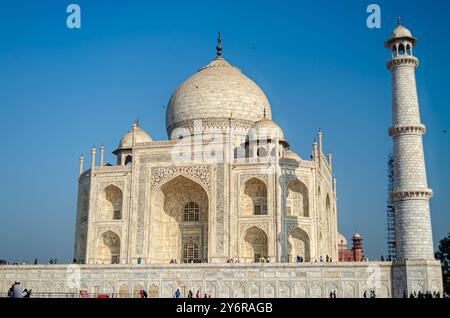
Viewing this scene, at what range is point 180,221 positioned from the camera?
2652 cm

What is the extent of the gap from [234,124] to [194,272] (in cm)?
1031

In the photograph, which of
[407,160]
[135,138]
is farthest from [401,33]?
[135,138]

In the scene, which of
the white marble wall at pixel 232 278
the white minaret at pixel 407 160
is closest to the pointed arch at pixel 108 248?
the white marble wall at pixel 232 278


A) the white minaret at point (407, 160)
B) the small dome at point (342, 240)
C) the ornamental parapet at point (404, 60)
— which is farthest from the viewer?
the small dome at point (342, 240)

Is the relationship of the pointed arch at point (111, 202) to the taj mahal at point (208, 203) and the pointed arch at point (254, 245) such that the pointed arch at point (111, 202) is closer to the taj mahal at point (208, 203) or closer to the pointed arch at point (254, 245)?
the taj mahal at point (208, 203)

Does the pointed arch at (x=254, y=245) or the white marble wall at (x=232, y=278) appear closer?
the white marble wall at (x=232, y=278)

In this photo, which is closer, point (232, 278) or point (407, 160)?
point (407, 160)

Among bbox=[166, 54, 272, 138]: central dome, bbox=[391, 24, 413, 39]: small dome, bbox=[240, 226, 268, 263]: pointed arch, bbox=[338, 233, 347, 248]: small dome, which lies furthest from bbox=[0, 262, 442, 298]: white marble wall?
bbox=[338, 233, 347, 248]: small dome

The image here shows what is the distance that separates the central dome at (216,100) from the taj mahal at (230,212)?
0.06 m

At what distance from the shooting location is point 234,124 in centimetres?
2914

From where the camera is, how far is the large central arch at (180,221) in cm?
2570

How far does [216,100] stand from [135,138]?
179 inches

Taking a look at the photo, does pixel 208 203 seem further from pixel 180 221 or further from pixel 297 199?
pixel 297 199
